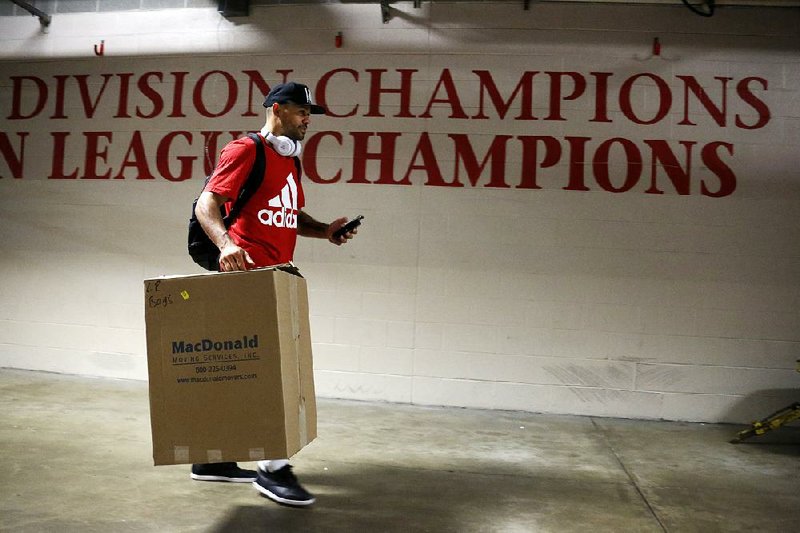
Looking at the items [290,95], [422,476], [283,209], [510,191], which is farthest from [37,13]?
[422,476]

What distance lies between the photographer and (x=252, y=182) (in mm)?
2424

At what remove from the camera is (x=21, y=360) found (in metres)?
4.98

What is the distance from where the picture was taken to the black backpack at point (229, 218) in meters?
2.41

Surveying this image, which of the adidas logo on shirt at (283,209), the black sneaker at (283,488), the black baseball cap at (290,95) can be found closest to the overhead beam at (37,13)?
the black baseball cap at (290,95)

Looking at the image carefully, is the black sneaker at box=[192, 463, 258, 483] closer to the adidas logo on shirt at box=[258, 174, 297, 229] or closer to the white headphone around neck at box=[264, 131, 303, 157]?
the adidas logo on shirt at box=[258, 174, 297, 229]

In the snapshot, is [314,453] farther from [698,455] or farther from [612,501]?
[698,455]

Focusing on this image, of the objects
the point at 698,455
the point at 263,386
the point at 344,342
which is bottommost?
the point at 698,455

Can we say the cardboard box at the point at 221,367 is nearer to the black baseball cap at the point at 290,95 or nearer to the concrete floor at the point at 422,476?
the concrete floor at the point at 422,476

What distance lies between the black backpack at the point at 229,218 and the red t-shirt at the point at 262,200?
19 millimetres

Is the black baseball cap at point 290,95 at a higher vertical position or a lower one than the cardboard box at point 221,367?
higher

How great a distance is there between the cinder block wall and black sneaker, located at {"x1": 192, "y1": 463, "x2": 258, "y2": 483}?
6.20 ft

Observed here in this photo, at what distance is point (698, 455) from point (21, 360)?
15.6 feet

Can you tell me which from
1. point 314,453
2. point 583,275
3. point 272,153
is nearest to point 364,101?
point 583,275

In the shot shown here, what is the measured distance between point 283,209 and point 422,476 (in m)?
1.32
